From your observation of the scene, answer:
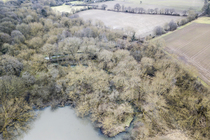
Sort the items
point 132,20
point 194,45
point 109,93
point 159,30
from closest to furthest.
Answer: point 109,93, point 194,45, point 159,30, point 132,20

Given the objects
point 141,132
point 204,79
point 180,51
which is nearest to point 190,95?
point 204,79

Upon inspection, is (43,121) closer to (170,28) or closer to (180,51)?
(180,51)

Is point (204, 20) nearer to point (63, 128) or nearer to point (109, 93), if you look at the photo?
point (109, 93)

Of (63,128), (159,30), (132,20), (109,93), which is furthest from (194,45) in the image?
(63,128)

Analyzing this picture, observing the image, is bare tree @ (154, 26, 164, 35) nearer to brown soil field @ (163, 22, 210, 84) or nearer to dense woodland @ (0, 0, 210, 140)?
brown soil field @ (163, 22, 210, 84)

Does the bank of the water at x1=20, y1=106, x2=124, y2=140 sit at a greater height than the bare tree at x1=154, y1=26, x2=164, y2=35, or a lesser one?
lesser

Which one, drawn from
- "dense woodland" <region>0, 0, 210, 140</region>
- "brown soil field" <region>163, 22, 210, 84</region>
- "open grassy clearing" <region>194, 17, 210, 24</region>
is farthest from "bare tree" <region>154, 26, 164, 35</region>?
"open grassy clearing" <region>194, 17, 210, 24</region>
